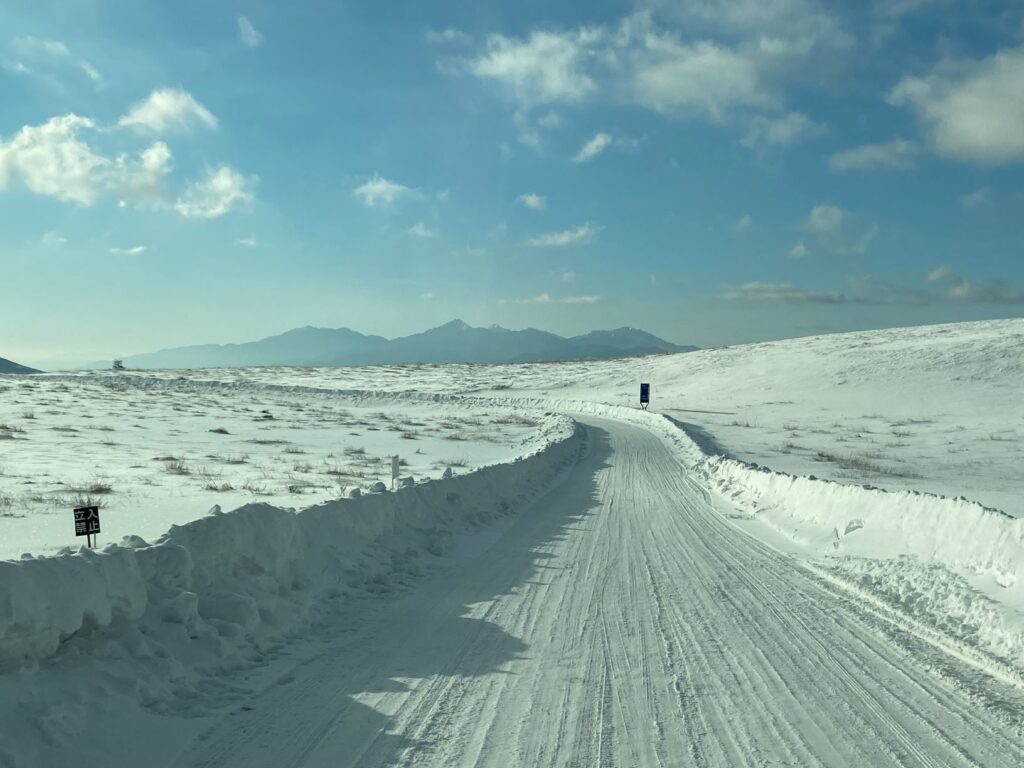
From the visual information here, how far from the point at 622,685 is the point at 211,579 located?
369 cm

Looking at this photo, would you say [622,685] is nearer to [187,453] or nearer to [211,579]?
[211,579]

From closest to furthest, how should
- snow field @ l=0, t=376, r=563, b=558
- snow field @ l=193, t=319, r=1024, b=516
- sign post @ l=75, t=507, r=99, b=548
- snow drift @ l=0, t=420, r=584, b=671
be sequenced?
snow drift @ l=0, t=420, r=584, b=671, sign post @ l=75, t=507, r=99, b=548, snow field @ l=0, t=376, r=563, b=558, snow field @ l=193, t=319, r=1024, b=516

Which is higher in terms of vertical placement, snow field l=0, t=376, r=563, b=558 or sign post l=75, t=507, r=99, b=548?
sign post l=75, t=507, r=99, b=548

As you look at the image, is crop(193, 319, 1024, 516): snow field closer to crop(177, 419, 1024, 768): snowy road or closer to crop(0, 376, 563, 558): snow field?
crop(177, 419, 1024, 768): snowy road

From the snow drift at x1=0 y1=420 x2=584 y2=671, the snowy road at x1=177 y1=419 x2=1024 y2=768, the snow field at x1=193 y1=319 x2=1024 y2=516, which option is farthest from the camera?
the snow field at x1=193 y1=319 x2=1024 y2=516

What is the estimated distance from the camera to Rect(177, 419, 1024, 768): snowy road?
4.78 m

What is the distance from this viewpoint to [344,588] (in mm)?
8523

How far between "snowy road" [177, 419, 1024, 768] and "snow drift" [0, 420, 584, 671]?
68 cm

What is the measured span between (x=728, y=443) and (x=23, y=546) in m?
28.8

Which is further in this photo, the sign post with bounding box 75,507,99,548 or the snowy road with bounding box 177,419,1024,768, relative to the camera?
the sign post with bounding box 75,507,99,548

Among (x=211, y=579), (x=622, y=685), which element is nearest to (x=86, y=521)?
(x=211, y=579)

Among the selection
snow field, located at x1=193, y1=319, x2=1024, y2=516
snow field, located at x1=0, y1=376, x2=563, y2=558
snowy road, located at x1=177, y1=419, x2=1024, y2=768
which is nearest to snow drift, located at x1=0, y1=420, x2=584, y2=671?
snowy road, located at x1=177, y1=419, x2=1024, y2=768

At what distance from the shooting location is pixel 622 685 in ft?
19.3

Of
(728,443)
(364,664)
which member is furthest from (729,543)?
(728,443)
